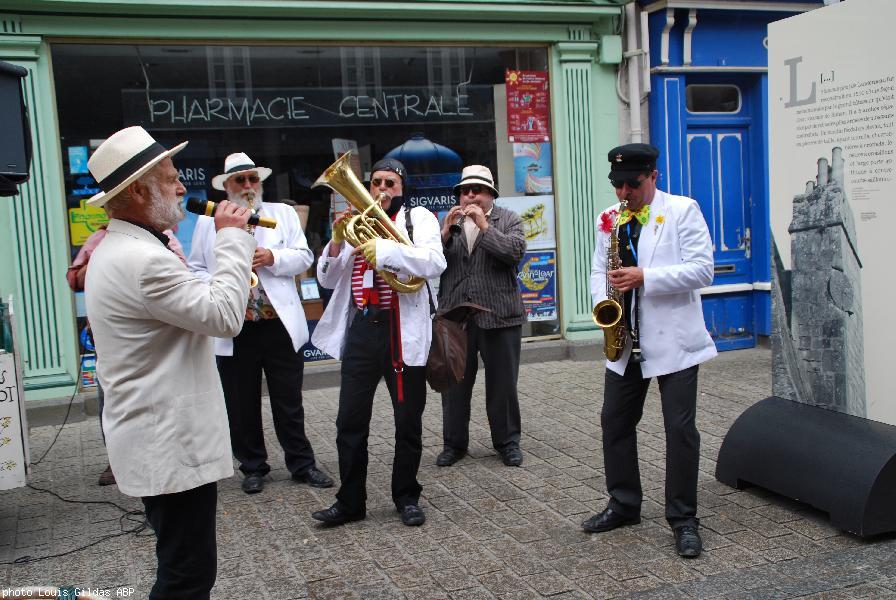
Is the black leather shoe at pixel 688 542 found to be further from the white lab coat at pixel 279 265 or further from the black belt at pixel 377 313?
the white lab coat at pixel 279 265

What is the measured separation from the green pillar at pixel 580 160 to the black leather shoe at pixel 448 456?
10.9 ft

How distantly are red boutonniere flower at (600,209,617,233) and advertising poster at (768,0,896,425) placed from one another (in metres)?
1.02

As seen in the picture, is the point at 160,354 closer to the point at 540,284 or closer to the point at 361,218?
the point at 361,218

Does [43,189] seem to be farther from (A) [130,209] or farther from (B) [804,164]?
(B) [804,164]

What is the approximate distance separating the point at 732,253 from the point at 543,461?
450 centimetres

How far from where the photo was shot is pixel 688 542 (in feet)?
13.9

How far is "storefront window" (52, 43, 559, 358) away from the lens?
25.4 feet

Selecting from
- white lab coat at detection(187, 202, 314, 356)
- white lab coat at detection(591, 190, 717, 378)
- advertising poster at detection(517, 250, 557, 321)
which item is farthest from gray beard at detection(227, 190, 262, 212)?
advertising poster at detection(517, 250, 557, 321)

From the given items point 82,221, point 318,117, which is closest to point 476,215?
point 318,117

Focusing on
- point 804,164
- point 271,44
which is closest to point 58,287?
point 271,44

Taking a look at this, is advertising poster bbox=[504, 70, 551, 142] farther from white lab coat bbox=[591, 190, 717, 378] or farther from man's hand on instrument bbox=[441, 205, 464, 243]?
white lab coat bbox=[591, 190, 717, 378]

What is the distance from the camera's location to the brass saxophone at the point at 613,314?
14.7ft

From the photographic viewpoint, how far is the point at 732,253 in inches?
370

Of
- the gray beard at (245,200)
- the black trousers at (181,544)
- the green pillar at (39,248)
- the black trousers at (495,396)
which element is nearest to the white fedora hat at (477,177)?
the black trousers at (495,396)
